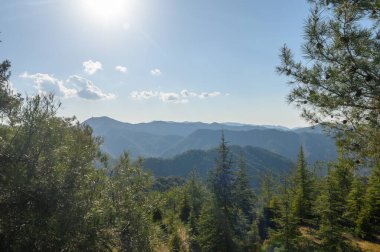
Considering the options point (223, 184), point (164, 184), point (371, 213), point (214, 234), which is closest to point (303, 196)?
point (371, 213)

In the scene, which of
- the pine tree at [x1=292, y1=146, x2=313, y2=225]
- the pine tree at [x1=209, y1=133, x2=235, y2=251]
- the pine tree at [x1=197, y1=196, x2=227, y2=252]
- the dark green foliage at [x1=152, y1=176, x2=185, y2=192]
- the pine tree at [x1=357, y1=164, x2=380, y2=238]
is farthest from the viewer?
the dark green foliage at [x1=152, y1=176, x2=185, y2=192]

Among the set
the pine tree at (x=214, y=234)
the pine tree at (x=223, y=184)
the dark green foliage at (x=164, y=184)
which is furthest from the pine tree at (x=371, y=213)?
the dark green foliage at (x=164, y=184)

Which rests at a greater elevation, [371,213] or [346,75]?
[346,75]

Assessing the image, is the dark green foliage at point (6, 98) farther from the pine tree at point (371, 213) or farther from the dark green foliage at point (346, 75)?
the pine tree at point (371, 213)

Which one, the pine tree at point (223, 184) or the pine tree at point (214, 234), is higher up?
the pine tree at point (223, 184)

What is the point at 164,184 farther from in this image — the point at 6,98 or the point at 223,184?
the point at 6,98

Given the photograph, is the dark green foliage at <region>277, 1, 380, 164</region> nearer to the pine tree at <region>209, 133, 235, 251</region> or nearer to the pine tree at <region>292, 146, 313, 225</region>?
the pine tree at <region>209, 133, 235, 251</region>

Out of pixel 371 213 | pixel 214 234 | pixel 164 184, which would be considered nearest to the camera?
pixel 214 234

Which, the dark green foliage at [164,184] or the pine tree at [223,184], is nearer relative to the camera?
the pine tree at [223,184]

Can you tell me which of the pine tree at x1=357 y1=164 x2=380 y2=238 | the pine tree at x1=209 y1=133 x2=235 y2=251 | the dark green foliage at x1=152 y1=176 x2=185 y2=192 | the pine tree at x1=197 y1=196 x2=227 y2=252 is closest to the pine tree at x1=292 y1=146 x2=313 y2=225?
the pine tree at x1=357 y1=164 x2=380 y2=238

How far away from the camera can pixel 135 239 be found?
13.2m

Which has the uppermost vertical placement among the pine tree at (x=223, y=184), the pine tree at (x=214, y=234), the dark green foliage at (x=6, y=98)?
the dark green foliage at (x=6, y=98)

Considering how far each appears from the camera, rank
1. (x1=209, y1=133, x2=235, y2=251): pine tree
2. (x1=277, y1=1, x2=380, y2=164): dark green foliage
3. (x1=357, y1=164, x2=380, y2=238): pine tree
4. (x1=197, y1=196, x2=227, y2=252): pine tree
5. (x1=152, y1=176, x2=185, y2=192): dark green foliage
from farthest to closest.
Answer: (x1=152, y1=176, x2=185, y2=192): dark green foliage < (x1=209, y1=133, x2=235, y2=251): pine tree < (x1=357, y1=164, x2=380, y2=238): pine tree < (x1=197, y1=196, x2=227, y2=252): pine tree < (x1=277, y1=1, x2=380, y2=164): dark green foliage

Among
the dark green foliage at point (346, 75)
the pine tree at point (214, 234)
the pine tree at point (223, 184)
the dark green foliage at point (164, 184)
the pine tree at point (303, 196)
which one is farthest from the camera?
the dark green foliage at point (164, 184)
